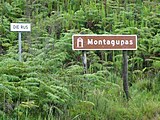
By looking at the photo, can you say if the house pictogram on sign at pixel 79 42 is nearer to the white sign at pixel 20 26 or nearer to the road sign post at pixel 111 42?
the road sign post at pixel 111 42

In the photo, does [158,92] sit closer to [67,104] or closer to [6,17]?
[67,104]

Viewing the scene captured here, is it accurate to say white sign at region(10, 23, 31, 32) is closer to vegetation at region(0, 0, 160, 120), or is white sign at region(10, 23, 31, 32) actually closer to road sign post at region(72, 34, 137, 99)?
vegetation at region(0, 0, 160, 120)

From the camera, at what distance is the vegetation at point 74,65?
17.3 ft

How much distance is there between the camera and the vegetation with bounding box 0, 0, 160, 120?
17.3 feet

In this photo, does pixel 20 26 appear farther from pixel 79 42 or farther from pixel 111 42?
pixel 111 42

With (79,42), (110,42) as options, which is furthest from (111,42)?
(79,42)

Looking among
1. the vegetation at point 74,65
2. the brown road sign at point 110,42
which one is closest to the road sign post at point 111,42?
the brown road sign at point 110,42

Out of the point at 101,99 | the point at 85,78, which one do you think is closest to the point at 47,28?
the point at 85,78

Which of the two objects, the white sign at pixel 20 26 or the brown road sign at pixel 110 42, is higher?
the white sign at pixel 20 26

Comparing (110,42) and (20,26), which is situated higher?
(20,26)

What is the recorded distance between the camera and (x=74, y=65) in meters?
7.49

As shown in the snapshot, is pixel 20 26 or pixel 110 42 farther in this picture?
pixel 20 26

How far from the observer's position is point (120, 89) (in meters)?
6.40

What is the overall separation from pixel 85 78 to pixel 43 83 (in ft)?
4.31
